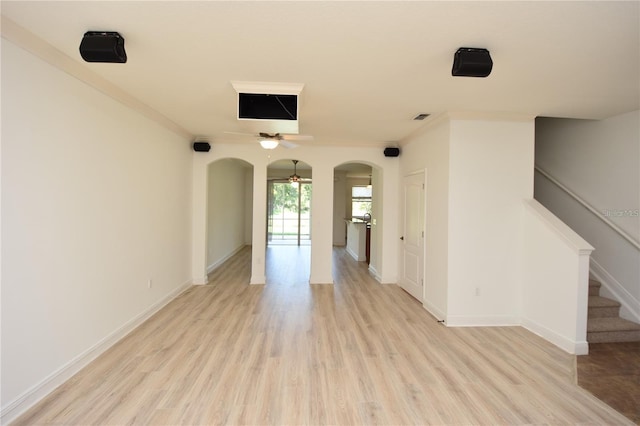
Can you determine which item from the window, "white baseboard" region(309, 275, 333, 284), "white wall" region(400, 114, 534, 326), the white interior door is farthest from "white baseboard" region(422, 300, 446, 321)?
the window

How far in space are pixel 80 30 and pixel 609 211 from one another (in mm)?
5873

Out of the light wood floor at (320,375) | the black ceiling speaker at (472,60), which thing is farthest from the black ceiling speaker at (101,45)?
the light wood floor at (320,375)

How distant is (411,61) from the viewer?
242 cm

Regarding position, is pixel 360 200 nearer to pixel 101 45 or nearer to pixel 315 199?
pixel 315 199

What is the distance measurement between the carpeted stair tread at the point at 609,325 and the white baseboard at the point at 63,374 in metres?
5.37

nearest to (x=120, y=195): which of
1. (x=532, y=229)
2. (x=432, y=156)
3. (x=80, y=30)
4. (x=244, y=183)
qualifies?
(x=80, y=30)

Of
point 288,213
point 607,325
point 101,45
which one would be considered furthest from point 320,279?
point 288,213

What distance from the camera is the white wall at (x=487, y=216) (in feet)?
12.5

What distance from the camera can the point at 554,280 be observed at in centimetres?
340

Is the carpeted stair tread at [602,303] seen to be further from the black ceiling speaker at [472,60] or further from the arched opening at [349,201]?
the arched opening at [349,201]

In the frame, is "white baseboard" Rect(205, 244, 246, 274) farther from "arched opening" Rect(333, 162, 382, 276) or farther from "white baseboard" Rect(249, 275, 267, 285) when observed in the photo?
"arched opening" Rect(333, 162, 382, 276)

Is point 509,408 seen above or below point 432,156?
below

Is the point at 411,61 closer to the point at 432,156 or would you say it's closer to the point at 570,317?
the point at 432,156

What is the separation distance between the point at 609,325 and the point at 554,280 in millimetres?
948
